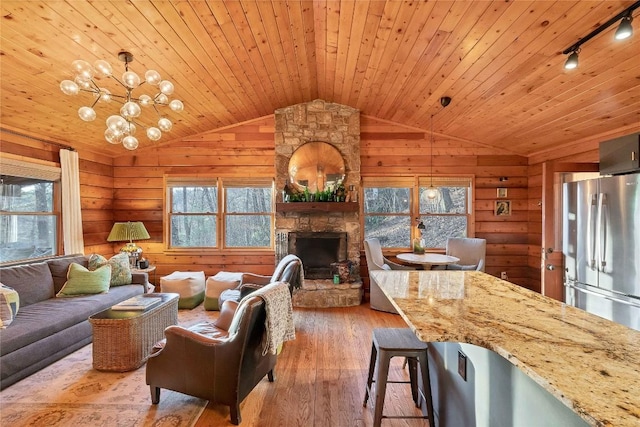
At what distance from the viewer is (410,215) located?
5.42 meters

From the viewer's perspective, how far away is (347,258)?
5.14 meters

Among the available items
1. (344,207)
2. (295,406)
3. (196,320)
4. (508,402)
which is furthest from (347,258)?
(508,402)

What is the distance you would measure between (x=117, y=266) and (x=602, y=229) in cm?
529

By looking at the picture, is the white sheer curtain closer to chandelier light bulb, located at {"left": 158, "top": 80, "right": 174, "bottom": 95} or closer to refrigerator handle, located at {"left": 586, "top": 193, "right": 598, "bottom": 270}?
chandelier light bulb, located at {"left": 158, "top": 80, "right": 174, "bottom": 95}

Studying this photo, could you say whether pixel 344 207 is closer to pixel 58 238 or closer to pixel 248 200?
pixel 248 200

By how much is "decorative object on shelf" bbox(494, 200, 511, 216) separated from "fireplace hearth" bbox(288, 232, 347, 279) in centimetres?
265

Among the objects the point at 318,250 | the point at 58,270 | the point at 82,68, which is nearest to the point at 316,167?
the point at 318,250

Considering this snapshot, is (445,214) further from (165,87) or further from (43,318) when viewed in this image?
(43,318)

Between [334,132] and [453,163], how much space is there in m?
2.10

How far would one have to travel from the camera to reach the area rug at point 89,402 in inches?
84.4

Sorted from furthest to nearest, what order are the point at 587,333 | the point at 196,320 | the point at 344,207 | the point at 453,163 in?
the point at 453,163 → the point at 344,207 → the point at 196,320 → the point at 587,333

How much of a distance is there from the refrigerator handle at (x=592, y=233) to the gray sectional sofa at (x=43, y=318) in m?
4.83

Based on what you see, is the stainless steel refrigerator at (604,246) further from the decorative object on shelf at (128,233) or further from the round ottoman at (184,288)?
the decorative object on shelf at (128,233)

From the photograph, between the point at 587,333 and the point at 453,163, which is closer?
the point at 587,333
